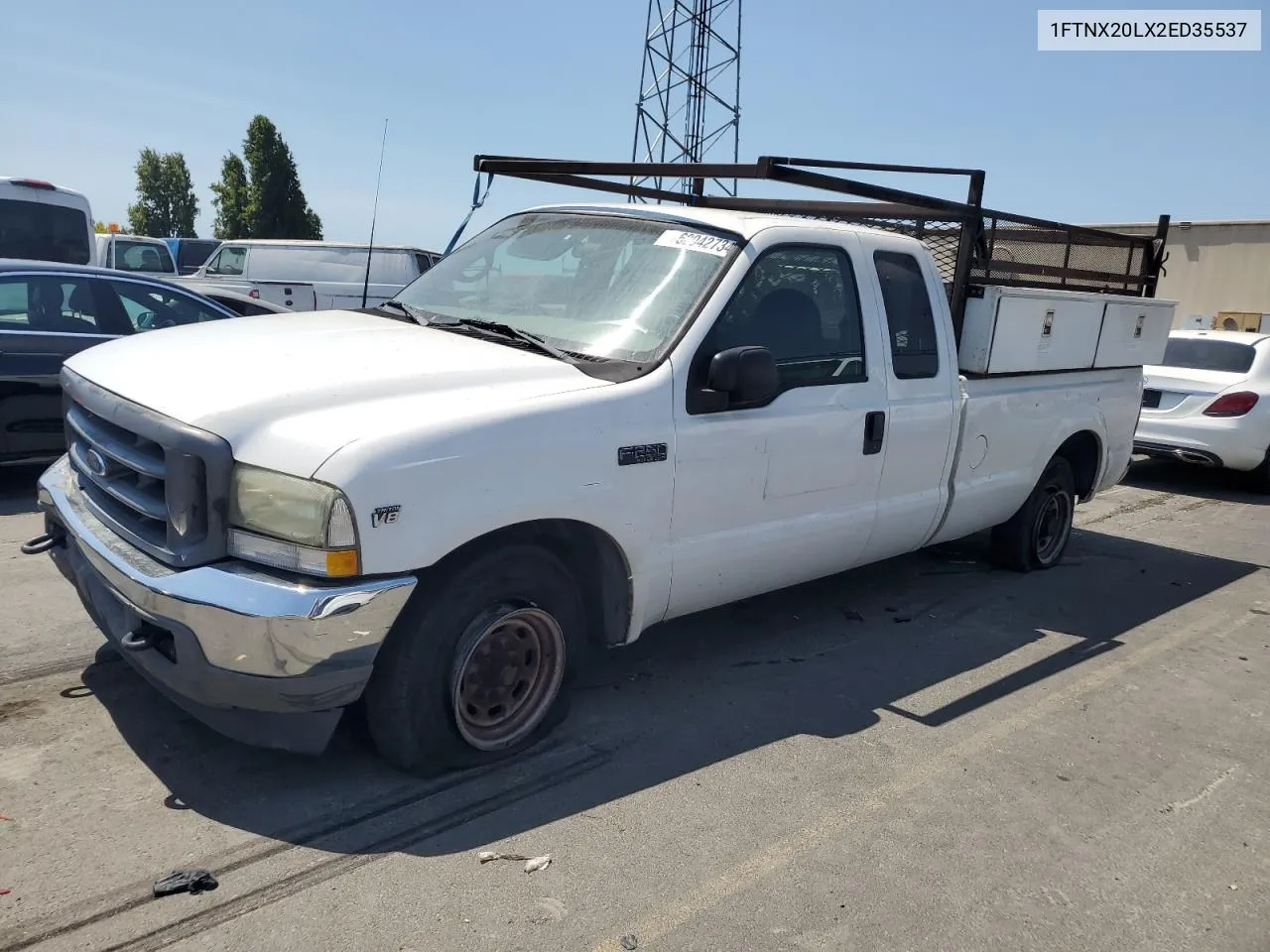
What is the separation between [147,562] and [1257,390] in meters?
10.2

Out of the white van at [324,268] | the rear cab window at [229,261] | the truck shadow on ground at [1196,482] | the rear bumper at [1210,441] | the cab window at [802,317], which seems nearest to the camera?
the cab window at [802,317]

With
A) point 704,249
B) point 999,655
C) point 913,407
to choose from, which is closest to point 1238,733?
point 999,655

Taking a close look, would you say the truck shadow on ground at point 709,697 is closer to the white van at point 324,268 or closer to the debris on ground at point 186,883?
the debris on ground at point 186,883

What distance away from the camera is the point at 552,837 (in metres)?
3.34

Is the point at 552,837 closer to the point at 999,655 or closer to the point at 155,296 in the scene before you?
the point at 999,655

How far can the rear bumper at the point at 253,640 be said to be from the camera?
10.0ft

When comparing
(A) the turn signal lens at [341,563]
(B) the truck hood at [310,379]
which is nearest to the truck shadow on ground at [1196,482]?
(B) the truck hood at [310,379]

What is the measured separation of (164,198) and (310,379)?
50723 millimetres

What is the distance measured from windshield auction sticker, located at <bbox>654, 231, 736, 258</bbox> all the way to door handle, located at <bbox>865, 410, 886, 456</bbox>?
1.07 metres

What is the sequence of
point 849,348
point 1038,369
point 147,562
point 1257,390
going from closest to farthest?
point 147,562 → point 849,348 → point 1038,369 → point 1257,390

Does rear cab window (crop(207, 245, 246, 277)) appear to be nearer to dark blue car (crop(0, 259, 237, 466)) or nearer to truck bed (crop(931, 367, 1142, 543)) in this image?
dark blue car (crop(0, 259, 237, 466))

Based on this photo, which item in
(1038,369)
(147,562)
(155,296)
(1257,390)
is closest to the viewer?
(147,562)

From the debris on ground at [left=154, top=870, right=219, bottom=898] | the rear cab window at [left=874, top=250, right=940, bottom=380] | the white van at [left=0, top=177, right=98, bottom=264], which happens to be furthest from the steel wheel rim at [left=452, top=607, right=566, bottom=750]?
the white van at [left=0, top=177, right=98, bottom=264]

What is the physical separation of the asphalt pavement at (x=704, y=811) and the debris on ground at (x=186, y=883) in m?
0.04
